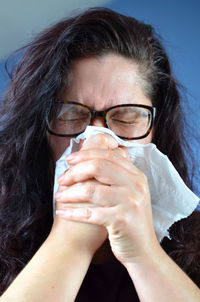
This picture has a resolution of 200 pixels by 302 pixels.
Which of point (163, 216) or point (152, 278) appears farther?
point (163, 216)

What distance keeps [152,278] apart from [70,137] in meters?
0.33

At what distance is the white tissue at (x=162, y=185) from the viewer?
71 cm

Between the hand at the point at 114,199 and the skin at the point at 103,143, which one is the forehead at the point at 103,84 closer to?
the skin at the point at 103,143

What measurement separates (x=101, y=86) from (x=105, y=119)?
0.07 m

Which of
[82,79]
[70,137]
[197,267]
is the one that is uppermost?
[82,79]

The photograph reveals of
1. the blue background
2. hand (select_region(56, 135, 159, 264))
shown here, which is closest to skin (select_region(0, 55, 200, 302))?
hand (select_region(56, 135, 159, 264))

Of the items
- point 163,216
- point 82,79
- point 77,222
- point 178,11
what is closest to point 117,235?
point 77,222

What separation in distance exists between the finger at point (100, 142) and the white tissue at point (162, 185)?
56mm

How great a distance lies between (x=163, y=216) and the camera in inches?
28.6

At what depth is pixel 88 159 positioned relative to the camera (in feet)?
1.87

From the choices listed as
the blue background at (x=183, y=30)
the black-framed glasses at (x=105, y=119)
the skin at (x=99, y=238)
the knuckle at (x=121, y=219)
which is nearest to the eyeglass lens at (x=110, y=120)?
the black-framed glasses at (x=105, y=119)

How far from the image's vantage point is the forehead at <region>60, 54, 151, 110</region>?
73cm

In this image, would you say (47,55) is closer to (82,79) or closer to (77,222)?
(82,79)

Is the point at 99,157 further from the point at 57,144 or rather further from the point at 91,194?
Answer: the point at 57,144
